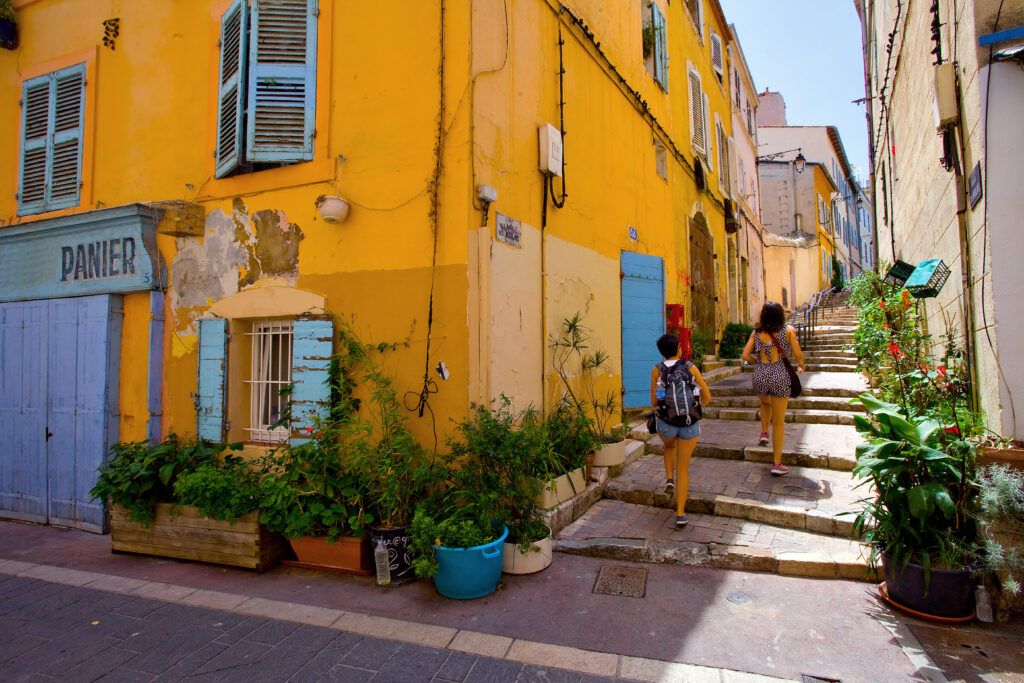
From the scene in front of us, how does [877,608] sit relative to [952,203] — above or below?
below

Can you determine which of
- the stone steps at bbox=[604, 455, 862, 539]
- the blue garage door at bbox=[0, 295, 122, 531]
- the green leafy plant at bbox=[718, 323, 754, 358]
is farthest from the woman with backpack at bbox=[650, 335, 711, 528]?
the green leafy plant at bbox=[718, 323, 754, 358]

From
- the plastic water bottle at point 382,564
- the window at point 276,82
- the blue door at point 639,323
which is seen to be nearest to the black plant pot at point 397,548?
the plastic water bottle at point 382,564

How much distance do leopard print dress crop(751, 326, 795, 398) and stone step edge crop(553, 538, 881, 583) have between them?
176cm

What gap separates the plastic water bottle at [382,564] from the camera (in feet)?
12.8

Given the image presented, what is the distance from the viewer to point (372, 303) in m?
4.75

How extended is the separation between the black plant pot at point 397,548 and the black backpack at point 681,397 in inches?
92.1

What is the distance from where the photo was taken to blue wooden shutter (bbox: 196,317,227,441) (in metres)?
5.35

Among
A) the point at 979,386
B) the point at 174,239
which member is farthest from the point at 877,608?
the point at 174,239

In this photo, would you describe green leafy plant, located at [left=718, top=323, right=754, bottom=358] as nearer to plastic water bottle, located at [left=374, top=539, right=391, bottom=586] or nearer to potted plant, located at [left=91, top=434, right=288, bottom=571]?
plastic water bottle, located at [left=374, top=539, right=391, bottom=586]

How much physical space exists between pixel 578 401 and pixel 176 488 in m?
3.98

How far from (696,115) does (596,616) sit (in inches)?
411

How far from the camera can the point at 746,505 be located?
4641 mm

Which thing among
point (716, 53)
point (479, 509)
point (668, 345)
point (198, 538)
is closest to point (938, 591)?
point (668, 345)

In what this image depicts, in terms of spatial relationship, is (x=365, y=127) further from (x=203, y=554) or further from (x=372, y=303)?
(x=203, y=554)
